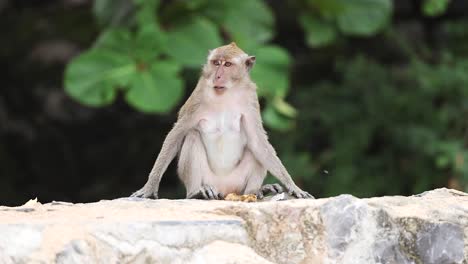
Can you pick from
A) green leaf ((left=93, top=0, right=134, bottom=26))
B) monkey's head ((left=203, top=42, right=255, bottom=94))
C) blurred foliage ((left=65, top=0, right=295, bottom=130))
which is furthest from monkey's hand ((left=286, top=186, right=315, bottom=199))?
green leaf ((left=93, top=0, right=134, bottom=26))

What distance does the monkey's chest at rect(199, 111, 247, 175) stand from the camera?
22.2 feet

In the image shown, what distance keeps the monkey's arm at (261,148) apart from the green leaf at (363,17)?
4.19 meters

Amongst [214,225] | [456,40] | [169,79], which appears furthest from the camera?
[456,40]

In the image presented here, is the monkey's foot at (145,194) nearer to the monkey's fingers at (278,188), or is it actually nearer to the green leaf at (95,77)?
the monkey's fingers at (278,188)

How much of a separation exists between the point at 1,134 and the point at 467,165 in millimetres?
5342

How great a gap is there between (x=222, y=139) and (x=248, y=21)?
3.75 metres

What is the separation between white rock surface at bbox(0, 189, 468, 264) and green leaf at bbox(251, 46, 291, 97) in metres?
4.68

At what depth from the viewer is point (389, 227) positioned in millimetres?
5297

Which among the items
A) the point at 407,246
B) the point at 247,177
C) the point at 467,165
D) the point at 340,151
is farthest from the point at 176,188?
the point at 407,246

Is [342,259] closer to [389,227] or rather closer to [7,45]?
[389,227]

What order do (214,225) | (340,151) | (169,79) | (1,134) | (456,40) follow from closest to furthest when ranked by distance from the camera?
(214,225), (169,79), (340,151), (456,40), (1,134)

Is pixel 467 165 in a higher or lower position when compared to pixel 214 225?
lower

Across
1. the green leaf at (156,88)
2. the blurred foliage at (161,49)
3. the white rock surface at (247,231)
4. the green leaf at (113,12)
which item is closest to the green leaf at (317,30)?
the blurred foliage at (161,49)

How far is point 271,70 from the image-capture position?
10289 mm
